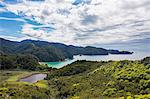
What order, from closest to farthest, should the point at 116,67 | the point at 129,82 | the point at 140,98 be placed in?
1. the point at 140,98
2. the point at 129,82
3. the point at 116,67

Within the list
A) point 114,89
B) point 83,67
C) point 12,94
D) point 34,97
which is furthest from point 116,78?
point 83,67

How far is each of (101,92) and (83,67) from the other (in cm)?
4226

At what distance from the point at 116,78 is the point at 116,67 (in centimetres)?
1024

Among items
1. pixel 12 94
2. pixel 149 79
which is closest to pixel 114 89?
pixel 149 79

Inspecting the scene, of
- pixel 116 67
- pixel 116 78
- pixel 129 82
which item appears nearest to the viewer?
pixel 129 82

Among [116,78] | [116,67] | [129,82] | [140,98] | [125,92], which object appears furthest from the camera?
[116,67]

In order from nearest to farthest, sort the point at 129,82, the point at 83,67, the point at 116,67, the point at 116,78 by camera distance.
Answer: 1. the point at 129,82
2. the point at 116,78
3. the point at 116,67
4. the point at 83,67

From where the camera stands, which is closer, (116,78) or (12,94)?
(12,94)

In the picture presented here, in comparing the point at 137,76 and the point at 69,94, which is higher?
the point at 137,76

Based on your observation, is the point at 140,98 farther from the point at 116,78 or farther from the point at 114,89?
the point at 116,78

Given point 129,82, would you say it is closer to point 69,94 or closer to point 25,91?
point 69,94

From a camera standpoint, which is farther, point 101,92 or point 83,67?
point 83,67

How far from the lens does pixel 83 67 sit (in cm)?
8400

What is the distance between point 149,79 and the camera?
4238 centimetres
